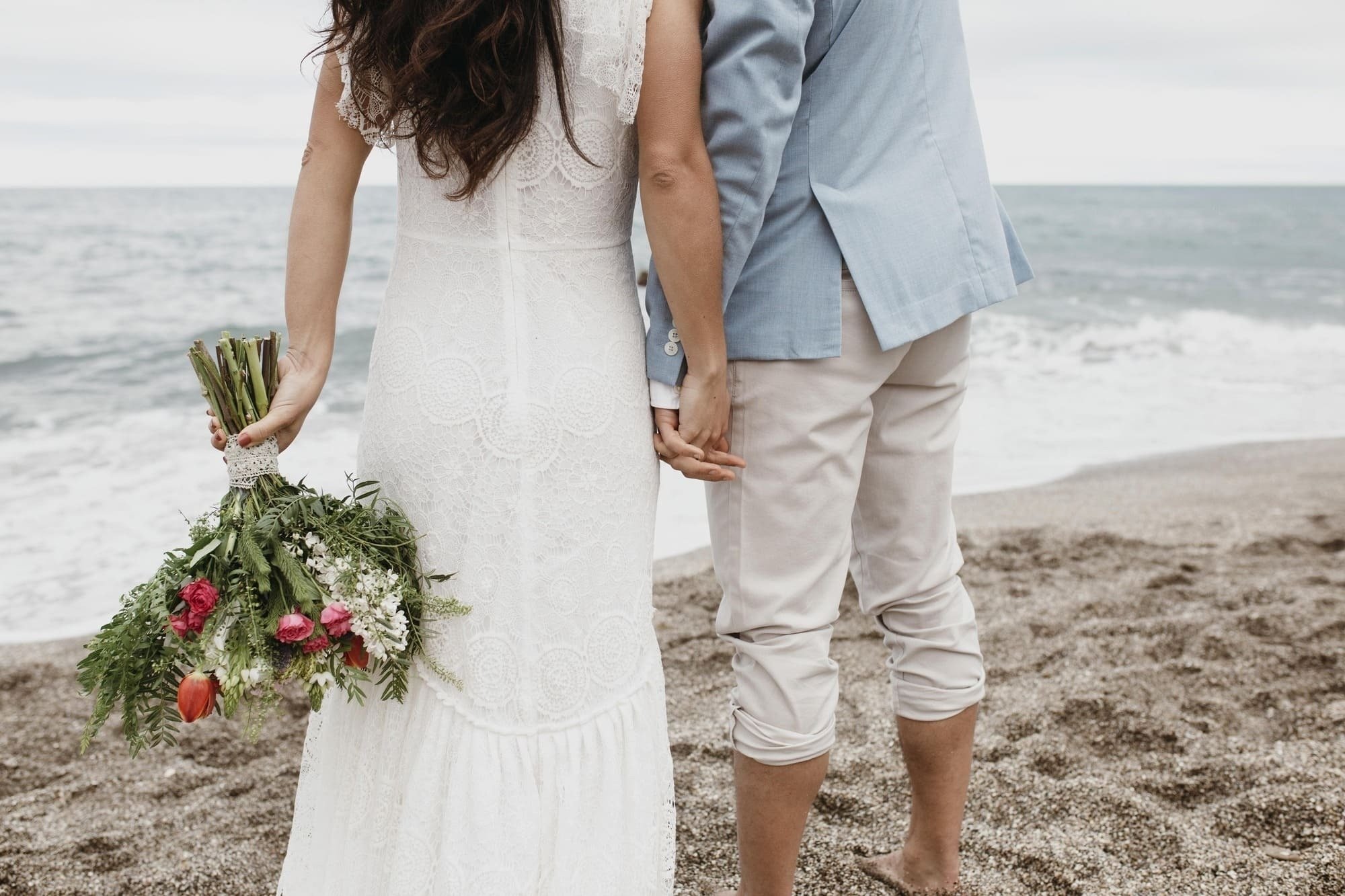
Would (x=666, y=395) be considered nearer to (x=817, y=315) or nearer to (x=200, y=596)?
(x=817, y=315)

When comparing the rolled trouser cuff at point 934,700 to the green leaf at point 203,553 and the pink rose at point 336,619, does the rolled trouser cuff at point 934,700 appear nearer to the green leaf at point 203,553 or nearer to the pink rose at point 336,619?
the pink rose at point 336,619

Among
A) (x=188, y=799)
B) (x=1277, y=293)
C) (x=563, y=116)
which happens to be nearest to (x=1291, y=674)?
(x=563, y=116)

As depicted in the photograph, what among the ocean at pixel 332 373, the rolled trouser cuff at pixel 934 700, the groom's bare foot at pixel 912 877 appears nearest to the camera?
the rolled trouser cuff at pixel 934 700

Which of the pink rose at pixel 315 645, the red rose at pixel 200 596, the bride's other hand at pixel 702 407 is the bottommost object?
the pink rose at pixel 315 645

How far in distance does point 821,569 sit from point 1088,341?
1219 centimetres

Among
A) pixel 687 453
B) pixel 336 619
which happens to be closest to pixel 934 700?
pixel 687 453

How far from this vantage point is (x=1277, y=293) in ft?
57.4

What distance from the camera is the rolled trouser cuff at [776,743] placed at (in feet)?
5.78

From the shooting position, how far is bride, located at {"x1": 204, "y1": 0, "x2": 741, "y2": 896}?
1454mm

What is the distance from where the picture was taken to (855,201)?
1600 millimetres

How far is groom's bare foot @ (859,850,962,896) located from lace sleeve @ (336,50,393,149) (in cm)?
171

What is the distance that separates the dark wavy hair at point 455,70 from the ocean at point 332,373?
0.64 m

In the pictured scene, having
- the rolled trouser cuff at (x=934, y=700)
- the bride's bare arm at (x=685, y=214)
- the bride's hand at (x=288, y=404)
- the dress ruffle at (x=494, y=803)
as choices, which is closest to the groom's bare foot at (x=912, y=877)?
the rolled trouser cuff at (x=934, y=700)

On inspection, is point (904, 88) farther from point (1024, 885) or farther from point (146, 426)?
point (146, 426)
